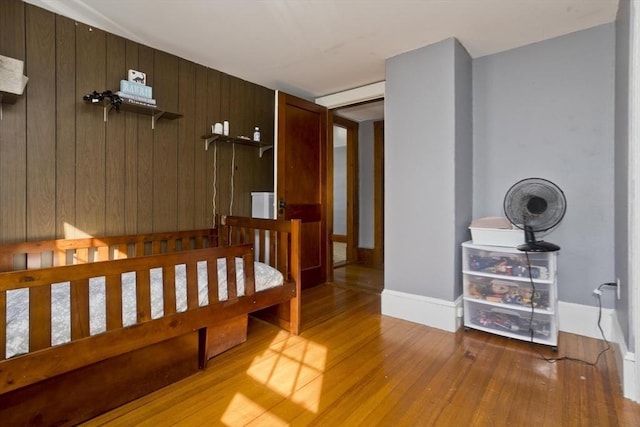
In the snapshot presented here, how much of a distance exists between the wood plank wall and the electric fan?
2.45 m

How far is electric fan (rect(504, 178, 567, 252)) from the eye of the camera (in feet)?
6.81

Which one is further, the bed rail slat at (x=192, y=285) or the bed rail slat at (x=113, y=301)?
the bed rail slat at (x=192, y=285)

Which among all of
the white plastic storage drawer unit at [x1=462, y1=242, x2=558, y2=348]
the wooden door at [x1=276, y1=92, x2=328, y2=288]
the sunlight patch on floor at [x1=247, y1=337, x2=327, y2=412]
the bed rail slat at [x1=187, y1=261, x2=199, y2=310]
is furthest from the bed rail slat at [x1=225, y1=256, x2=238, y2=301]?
the white plastic storage drawer unit at [x1=462, y1=242, x2=558, y2=348]

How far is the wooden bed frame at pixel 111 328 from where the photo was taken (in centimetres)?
123

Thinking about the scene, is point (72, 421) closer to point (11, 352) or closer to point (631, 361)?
point (11, 352)

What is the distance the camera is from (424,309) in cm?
248

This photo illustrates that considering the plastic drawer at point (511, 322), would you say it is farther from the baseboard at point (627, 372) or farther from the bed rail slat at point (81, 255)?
the bed rail slat at point (81, 255)

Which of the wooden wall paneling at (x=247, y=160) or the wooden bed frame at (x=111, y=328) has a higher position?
the wooden wall paneling at (x=247, y=160)

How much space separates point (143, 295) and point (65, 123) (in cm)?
144

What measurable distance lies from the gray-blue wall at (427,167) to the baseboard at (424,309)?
0.17 feet

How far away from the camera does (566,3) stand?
6.35 feet

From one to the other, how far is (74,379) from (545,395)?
7.20 feet

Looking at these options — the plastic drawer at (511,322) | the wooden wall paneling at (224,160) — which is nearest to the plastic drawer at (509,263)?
the plastic drawer at (511,322)

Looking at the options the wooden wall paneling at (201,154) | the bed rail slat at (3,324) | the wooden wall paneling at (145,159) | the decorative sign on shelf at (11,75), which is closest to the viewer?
the bed rail slat at (3,324)
